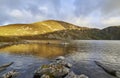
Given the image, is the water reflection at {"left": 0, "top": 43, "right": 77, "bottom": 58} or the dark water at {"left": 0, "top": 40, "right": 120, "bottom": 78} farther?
the water reflection at {"left": 0, "top": 43, "right": 77, "bottom": 58}

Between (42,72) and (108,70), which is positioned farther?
(108,70)

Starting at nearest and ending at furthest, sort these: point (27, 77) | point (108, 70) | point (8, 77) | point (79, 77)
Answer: point (79, 77), point (8, 77), point (27, 77), point (108, 70)

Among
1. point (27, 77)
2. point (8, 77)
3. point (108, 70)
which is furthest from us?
point (108, 70)

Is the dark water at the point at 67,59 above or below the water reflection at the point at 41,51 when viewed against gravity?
below

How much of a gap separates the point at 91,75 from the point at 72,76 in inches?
294

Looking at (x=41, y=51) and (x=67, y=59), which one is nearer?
(x=67, y=59)

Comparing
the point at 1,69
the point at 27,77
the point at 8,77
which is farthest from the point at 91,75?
the point at 1,69

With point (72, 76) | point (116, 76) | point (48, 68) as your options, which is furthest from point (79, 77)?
point (116, 76)

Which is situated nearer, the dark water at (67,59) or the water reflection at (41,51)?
the dark water at (67,59)

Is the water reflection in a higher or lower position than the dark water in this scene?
higher

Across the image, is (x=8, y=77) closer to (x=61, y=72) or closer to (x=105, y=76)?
(x=61, y=72)

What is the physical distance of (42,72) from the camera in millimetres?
35094

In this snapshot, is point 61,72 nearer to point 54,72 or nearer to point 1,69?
point 54,72

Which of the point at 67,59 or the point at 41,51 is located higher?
the point at 41,51
